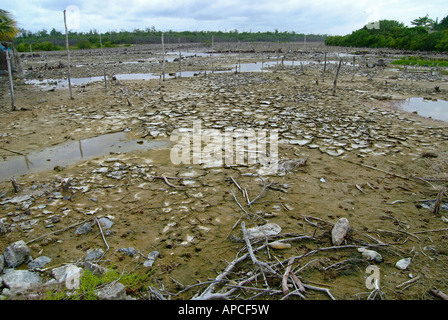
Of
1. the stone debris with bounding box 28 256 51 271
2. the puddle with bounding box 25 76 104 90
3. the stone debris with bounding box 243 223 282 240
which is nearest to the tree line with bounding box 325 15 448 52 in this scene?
the puddle with bounding box 25 76 104 90

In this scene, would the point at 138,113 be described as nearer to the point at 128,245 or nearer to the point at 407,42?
the point at 128,245

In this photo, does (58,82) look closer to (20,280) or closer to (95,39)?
(20,280)

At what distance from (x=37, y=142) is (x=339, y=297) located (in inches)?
278

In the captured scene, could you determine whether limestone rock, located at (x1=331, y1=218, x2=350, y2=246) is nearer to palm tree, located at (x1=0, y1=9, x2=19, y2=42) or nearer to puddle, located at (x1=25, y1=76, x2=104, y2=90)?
puddle, located at (x1=25, y1=76, x2=104, y2=90)

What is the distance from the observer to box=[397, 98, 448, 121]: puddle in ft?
29.6

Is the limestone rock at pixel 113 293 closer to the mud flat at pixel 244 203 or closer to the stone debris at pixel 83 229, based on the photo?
the mud flat at pixel 244 203

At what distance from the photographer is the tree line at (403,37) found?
37438 mm

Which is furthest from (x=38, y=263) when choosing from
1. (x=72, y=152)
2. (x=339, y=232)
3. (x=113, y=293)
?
(x=72, y=152)

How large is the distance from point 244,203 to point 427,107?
10.1 metres

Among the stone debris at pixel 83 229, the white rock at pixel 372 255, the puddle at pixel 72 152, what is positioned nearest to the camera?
the white rock at pixel 372 255

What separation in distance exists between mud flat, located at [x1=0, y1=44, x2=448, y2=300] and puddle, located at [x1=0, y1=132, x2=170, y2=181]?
7 centimetres

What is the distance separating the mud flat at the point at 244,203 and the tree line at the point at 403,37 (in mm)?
40081

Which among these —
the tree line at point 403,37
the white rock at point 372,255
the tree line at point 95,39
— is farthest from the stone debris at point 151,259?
the tree line at point 403,37
